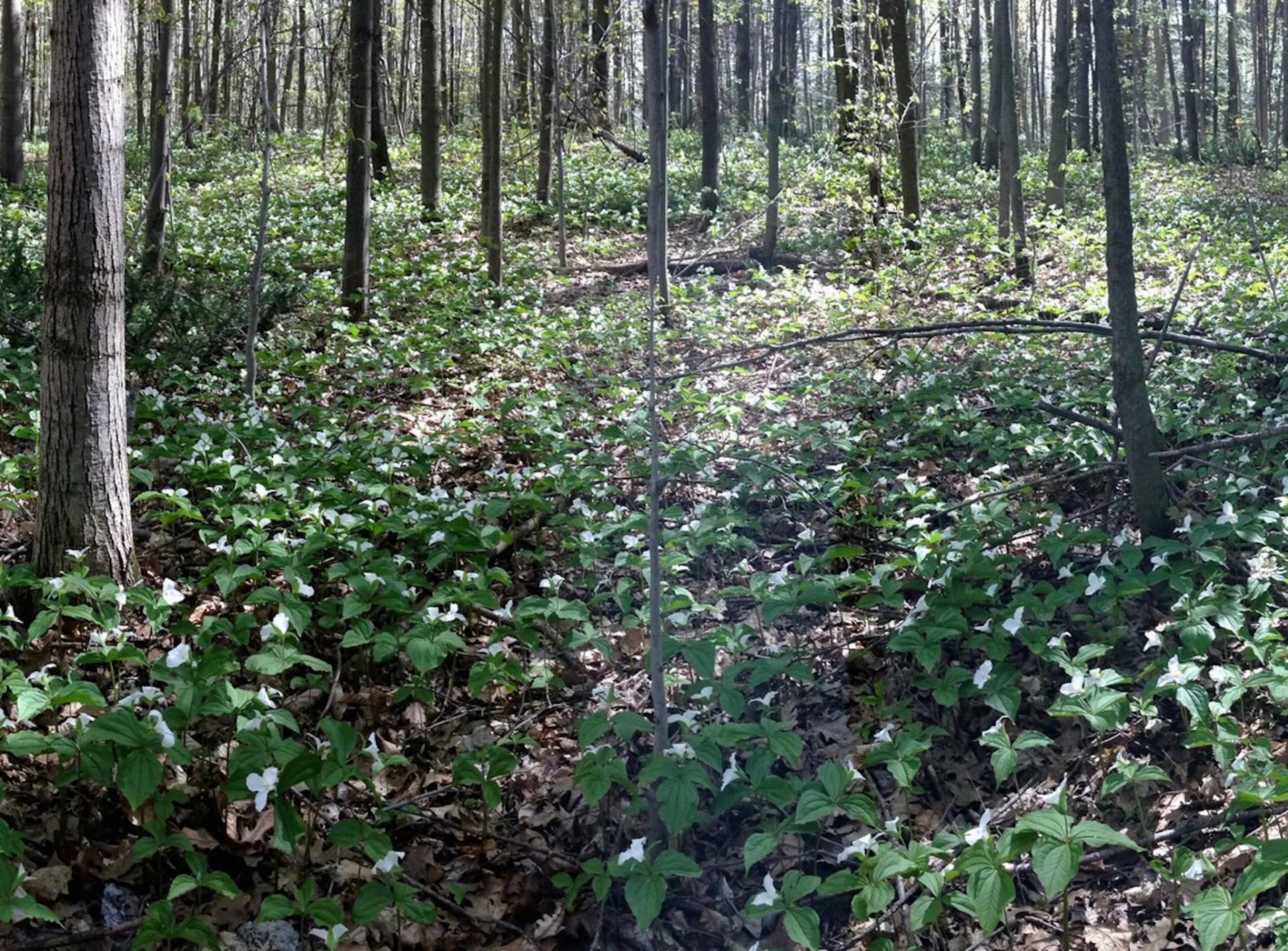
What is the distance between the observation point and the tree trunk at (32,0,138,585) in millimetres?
3844

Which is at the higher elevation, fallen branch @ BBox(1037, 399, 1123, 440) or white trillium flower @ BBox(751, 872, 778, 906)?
fallen branch @ BBox(1037, 399, 1123, 440)

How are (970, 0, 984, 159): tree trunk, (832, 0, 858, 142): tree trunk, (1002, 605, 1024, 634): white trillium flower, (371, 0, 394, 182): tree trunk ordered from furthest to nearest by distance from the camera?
(970, 0, 984, 159): tree trunk
(371, 0, 394, 182): tree trunk
(832, 0, 858, 142): tree trunk
(1002, 605, 1024, 634): white trillium flower

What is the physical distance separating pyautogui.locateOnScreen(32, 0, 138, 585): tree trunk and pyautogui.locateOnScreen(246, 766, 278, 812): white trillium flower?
5.63 ft

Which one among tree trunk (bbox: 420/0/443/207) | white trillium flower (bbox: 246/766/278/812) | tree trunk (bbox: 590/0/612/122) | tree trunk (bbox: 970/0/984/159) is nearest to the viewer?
white trillium flower (bbox: 246/766/278/812)

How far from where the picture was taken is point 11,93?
13.4m

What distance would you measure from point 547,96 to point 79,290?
944 cm

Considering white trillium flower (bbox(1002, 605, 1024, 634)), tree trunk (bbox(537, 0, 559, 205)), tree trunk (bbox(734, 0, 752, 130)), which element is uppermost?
tree trunk (bbox(734, 0, 752, 130))

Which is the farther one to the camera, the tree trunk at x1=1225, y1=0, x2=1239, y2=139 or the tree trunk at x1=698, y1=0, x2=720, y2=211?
the tree trunk at x1=1225, y1=0, x2=1239, y2=139

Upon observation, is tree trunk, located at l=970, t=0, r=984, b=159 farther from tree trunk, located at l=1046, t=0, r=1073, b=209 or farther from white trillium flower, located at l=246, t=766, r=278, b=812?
white trillium flower, located at l=246, t=766, r=278, b=812

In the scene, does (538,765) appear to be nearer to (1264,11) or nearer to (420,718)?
(420,718)

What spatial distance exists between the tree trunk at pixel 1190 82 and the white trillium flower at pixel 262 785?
23.9 meters

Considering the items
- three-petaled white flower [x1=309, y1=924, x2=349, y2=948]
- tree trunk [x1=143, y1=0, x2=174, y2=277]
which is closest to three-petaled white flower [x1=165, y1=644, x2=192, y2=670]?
three-petaled white flower [x1=309, y1=924, x2=349, y2=948]

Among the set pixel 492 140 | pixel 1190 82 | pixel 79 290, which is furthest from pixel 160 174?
pixel 1190 82

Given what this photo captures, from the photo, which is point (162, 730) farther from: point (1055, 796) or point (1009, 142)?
point (1009, 142)
